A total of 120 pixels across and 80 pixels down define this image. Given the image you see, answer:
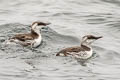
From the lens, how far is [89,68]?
14.6 meters

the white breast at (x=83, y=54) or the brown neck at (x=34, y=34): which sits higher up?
the brown neck at (x=34, y=34)

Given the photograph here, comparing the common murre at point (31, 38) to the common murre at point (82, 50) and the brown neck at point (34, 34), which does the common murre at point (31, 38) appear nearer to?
the brown neck at point (34, 34)

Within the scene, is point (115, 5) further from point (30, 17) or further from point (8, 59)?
point (8, 59)

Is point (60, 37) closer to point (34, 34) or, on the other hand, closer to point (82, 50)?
point (34, 34)

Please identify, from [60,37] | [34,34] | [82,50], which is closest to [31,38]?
[34,34]

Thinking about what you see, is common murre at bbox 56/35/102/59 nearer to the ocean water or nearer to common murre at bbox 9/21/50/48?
the ocean water

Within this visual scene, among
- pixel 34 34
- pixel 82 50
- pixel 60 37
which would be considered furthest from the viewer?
pixel 60 37

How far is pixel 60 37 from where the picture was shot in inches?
737

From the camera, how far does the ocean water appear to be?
13.9 meters

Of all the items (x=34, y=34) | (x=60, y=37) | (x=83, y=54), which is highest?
(x=34, y=34)

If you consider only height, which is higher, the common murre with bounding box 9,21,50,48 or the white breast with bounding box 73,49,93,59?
the common murre with bounding box 9,21,50,48

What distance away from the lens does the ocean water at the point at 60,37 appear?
45.5 ft

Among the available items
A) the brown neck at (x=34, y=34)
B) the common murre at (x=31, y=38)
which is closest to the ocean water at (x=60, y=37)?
the common murre at (x=31, y=38)

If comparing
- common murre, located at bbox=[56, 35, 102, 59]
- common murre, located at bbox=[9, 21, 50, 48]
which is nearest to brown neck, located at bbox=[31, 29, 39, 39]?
common murre, located at bbox=[9, 21, 50, 48]
